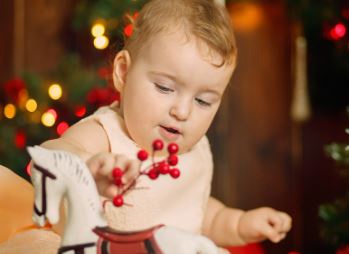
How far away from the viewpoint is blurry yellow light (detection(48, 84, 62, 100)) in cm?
166

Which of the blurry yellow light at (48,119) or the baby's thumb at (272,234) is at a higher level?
the blurry yellow light at (48,119)

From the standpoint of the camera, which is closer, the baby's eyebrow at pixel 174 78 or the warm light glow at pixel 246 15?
the baby's eyebrow at pixel 174 78

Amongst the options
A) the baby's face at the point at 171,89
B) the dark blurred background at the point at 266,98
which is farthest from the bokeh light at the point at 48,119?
the baby's face at the point at 171,89

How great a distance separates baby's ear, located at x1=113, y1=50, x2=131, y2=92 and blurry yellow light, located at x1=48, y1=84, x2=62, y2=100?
0.82m

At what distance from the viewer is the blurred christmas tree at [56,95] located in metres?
1.53

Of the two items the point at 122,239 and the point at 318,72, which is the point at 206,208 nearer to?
the point at 122,239

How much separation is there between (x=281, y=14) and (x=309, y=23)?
319mm

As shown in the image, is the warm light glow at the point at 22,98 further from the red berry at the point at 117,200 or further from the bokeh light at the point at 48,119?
the red berry at the point at 117,200

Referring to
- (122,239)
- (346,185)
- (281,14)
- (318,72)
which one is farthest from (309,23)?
(122,239)

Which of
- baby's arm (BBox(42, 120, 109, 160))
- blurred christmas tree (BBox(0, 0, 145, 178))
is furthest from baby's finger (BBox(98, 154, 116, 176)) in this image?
blurred christmas tree (BBox(0, 0, 145, 178))

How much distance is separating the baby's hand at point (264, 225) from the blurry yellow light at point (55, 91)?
33.8 inches

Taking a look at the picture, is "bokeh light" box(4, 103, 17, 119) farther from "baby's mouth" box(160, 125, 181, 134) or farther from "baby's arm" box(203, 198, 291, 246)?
"baby's mouth" box(160, 125, 181, 134)

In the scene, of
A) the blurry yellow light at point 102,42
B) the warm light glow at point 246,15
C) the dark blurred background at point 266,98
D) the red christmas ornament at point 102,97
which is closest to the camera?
the red christmas ornament at point 102,97

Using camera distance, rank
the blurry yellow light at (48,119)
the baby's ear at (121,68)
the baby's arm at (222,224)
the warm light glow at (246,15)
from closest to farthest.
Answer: the baby's ear at (121,68)
the baby's arm at (222,224)
the blurry yellow light at (48,119)
the warm light glow at (246,15)
